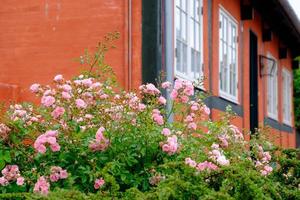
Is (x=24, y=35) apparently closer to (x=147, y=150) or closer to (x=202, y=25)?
(x=202, y=25)

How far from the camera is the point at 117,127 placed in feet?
17.8

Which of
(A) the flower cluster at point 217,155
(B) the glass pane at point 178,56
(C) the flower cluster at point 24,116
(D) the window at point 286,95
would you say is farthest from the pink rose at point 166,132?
(D) the window at point 286,95

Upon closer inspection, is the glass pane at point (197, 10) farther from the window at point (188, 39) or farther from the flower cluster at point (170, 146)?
the flower cluster at point (170, 146)

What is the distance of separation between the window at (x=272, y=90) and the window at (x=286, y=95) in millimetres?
1516

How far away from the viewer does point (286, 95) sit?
21219 mm

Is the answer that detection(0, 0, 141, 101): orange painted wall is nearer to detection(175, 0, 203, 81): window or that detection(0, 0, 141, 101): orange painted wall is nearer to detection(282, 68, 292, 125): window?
detection(175, 0, 203, 81): window

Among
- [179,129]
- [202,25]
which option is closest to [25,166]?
[179,129]

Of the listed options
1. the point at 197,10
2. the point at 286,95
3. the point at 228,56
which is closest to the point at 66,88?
the point at 197,10

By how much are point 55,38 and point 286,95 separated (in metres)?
12.6

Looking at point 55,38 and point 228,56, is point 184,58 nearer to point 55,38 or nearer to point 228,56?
point 55,38

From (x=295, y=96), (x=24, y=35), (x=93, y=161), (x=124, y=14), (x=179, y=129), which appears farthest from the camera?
(x=295, y=96)

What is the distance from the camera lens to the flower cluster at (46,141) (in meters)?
5.12

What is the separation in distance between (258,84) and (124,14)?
7.89 m

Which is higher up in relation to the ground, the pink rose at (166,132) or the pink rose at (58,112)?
the pink rose at (58,112)
